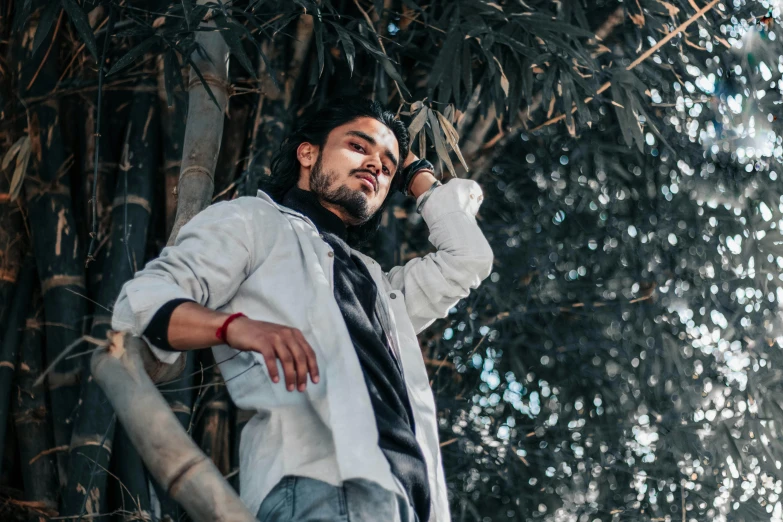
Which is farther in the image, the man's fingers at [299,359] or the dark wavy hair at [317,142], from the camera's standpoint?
the dark wavy hair at [317,142]

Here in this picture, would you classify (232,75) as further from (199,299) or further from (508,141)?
(199,299)

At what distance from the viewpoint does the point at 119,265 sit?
98.7 inches

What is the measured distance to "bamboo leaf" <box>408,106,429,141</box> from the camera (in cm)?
235

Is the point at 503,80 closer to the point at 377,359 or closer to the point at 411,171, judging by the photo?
the point at 411,171

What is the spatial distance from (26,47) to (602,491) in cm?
192

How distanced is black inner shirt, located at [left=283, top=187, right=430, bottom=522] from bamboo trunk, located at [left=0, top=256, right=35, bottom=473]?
1032 millimetres

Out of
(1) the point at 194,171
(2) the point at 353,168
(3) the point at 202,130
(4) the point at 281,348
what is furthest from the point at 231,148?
(4) the point at 281,348

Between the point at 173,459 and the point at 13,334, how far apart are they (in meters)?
1.49

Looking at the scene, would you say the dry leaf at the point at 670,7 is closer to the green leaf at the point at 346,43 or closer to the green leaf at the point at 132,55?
the green leaf at the point at 346,43

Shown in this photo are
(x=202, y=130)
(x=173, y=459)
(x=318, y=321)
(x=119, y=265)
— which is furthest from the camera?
(x=119, y=265)

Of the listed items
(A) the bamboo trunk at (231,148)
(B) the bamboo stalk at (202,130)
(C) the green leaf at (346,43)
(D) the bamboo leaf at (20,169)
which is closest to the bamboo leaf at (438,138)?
(C) the green leaf at (346,43)

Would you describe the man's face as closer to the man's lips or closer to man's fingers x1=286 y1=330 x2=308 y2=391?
the man's lips

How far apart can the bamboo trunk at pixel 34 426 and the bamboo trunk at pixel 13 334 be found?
0.06 feet

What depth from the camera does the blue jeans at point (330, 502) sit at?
1.42 metres
